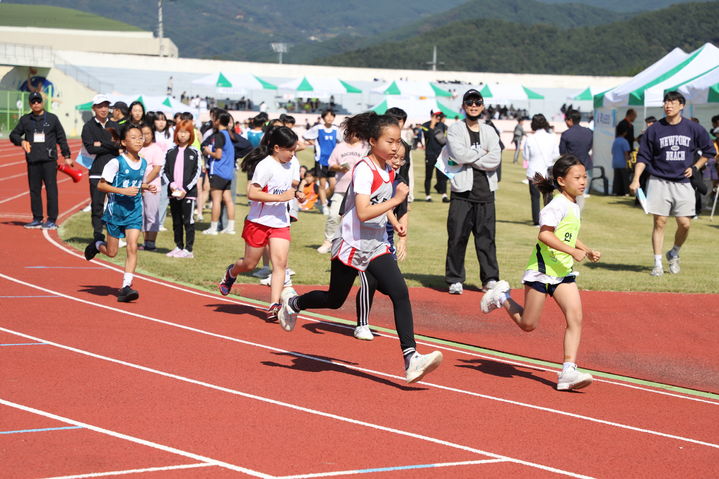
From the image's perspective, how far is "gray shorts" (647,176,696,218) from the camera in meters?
11.6

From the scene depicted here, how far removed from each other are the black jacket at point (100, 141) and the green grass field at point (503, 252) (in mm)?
1201

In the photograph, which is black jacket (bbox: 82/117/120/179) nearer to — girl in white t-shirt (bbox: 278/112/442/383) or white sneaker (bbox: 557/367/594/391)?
girl in white t-shirt (bbox: 278/112/442/383)

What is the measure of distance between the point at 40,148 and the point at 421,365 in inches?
412

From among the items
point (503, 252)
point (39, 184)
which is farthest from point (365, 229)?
point (39, 184)

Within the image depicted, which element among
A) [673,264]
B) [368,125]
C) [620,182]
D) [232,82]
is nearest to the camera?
[368,125]

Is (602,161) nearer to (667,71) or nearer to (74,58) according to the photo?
(667,71)

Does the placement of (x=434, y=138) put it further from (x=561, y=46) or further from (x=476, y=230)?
(x=561, y=46)

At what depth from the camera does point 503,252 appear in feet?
48.1

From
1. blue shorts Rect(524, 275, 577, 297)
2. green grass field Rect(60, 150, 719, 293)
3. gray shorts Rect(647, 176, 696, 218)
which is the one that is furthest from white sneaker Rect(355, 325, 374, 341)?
gray shorts Rect(647, 176, 696, 218)

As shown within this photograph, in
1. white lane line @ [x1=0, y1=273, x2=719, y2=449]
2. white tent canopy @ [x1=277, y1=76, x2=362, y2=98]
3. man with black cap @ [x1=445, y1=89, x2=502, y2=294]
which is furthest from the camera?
white tent canopy @ [x1=277, y1=76, x2=362, y2=98]

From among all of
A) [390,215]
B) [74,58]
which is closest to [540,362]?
[390,215]

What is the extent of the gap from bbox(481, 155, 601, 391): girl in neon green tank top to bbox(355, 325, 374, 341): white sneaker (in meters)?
1.81

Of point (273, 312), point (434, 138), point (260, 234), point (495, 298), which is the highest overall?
point (434, 138)

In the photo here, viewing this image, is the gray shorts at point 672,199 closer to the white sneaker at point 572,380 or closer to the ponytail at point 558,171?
the ponytail at point 558,171
